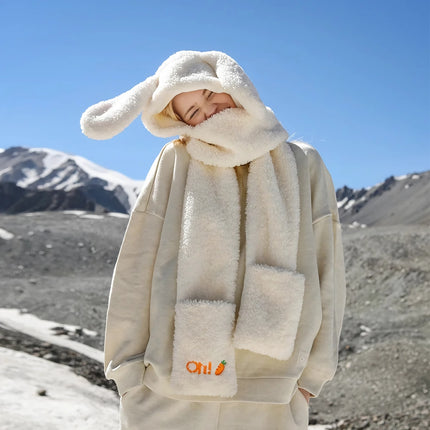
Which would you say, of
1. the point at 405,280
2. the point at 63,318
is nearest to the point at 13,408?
the point at 63,318

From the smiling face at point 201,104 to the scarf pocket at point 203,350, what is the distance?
0.74 meters

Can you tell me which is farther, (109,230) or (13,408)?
(109,230)


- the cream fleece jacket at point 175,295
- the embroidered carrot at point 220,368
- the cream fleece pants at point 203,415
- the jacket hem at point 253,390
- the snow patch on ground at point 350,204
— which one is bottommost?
the snow patch on ground at point 350,204

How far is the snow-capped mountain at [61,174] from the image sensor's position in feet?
249

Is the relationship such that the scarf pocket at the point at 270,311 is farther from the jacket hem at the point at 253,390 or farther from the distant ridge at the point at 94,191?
the distant ridge at the point at 94,191

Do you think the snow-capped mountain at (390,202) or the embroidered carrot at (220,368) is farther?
the snow-capped mountain at (390,202)

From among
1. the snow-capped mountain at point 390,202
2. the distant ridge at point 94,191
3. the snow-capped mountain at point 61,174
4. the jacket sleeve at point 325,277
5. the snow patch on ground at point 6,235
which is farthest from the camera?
the snow-capped mountain at point 61,174

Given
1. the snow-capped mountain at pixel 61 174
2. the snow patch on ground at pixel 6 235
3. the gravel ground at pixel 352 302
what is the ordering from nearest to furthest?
1. the gravel ground at pixel 352 302
2. the snow patch on ground at pixel 6 235
3. the snow-capped mountain at pixel 61 174

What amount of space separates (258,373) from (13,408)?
9.18 ft

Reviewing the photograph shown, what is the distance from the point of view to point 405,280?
13.2m

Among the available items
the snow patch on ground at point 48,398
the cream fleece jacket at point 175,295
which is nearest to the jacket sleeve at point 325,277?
the cream fleece jacket at point 175,295

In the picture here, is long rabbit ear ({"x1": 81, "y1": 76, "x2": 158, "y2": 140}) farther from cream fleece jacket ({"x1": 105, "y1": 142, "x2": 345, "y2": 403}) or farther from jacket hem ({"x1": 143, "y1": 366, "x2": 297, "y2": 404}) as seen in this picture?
jacket hem ({"x1": 143, "y1": 366, "x2": 297, "y2": 404})

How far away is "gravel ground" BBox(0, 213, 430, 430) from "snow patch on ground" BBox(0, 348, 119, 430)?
0.46m

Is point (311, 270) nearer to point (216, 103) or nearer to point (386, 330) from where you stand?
point (216, 103)
